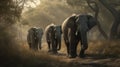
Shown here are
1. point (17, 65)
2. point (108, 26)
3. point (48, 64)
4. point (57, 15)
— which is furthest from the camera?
point (57, 15)

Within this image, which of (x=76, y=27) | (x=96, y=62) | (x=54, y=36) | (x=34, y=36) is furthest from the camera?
(x=34, y=36)

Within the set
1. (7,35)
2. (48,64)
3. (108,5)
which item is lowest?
(48,64)

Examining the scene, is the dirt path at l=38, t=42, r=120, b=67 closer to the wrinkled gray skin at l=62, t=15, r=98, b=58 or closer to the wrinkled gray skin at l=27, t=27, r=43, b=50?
the wrinkled gray skin at l=62, t=15, r=98, b=58

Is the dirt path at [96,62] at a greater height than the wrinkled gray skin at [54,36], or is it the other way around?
the wrinkled gray skin at [54,36]

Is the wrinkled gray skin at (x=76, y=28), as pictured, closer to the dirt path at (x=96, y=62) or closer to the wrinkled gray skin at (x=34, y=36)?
the dirt path at (x=96, y=62)

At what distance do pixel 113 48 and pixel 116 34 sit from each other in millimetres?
7506

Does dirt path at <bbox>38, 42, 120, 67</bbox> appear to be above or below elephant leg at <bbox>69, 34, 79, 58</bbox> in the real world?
below

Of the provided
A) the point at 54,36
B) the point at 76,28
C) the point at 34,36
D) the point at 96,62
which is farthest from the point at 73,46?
the point at 34,36

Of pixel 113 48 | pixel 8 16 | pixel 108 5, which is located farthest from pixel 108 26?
pixel 8 16

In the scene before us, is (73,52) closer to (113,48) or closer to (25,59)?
(113,48)

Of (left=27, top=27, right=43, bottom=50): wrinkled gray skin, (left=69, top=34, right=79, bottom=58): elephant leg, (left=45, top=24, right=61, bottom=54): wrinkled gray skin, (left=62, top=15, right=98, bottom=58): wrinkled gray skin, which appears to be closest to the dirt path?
(left=62, top=15, right=98, bottom=58): wrinkled gray skin

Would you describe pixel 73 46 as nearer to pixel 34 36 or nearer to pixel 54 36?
pixel 54 36

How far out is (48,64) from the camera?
1166 cm

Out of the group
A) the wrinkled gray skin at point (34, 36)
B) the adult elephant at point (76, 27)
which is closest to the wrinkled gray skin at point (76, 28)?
the adult elephant at point (76, 27)
